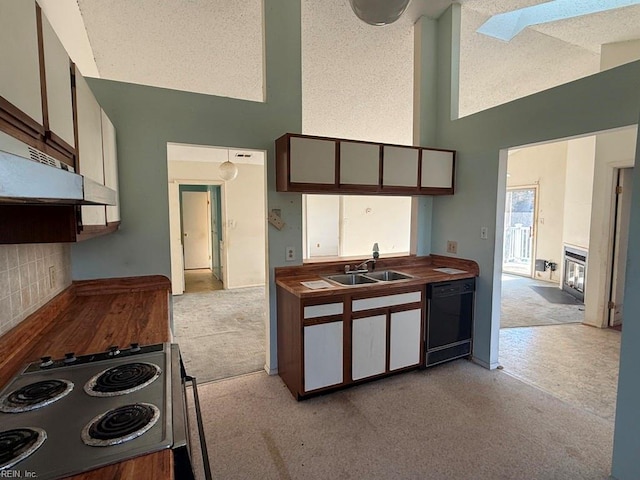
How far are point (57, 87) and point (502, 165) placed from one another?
10.3 ft

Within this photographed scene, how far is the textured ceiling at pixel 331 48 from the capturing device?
283 cm

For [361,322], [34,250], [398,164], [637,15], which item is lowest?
[361,322]

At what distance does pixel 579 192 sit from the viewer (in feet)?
18.2

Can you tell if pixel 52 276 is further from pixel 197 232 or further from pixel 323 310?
pixel 197 232

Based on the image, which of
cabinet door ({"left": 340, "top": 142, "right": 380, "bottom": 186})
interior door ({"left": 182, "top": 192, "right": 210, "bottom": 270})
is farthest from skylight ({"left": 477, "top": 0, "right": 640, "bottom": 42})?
interior door ({"left": 182, "top": 192, "right": 210, "bottom": 270})

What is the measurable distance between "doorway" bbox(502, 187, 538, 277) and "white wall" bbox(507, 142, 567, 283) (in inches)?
6.9

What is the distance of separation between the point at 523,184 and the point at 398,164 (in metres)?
5.92

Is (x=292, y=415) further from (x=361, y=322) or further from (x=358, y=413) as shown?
(x=361, y=322)

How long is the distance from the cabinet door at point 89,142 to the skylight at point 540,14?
382cm

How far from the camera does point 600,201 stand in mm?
3994

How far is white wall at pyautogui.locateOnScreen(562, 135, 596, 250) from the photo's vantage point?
5.30 metres

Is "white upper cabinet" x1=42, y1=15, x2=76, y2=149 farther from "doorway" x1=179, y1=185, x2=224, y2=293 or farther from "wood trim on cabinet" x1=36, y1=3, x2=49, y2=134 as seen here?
"doorway" x1=179, y1=185, x2=224, y2=293

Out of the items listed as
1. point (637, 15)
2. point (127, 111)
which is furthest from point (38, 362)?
point (637, 15)

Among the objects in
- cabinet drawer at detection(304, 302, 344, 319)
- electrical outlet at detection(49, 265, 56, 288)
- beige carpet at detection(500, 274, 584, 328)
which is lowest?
beige carpet at detection(500, 274, 584, 328)
